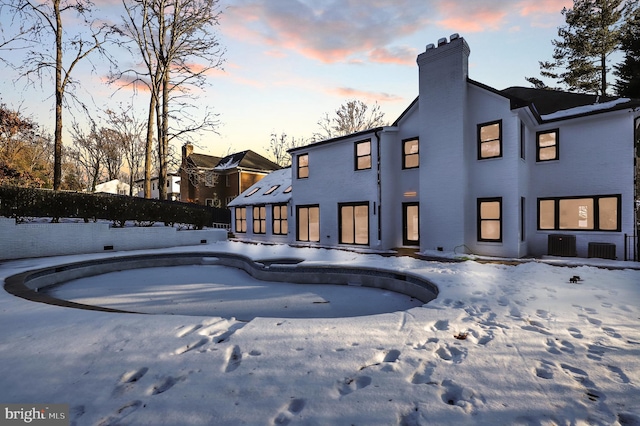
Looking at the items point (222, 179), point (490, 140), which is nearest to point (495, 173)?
point (490, 140)

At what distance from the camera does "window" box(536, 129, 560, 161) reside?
13.2 m

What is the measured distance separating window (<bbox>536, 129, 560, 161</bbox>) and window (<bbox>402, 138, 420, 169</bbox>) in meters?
5.06

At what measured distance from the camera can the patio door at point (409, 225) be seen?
1529 centimetres

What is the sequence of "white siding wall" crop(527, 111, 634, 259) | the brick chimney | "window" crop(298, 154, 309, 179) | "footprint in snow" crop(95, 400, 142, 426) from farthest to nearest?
"window" crop(298, 154, 309, 179) → the brick chimney → "white siding wall" crop(527, 111, 634, 259) → "footprint in snow" crop(95, 400, 142, 426)

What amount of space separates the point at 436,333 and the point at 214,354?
2.89 metres

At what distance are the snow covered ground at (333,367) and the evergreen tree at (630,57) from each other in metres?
26.4

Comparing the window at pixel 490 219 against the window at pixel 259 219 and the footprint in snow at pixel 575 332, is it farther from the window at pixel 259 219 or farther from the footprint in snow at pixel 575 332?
the window at pixel 259 219

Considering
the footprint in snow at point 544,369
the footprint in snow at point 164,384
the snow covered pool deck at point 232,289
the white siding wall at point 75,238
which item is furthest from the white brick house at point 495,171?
the footprint in snow at point 164,384

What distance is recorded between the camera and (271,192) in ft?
74.5

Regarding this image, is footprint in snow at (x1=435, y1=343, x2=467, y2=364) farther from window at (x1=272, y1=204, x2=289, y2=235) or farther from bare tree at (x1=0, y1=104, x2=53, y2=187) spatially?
bare tree at (x1=0, y1=104, x2=53, y2=187)

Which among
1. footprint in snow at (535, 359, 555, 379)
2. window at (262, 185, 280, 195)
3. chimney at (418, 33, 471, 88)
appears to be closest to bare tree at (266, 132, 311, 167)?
window at (262, 185, 280, 195)

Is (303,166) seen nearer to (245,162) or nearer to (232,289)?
(232,289)

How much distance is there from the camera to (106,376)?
305 cm

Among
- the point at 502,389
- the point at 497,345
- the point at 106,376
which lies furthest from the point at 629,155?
the point at 106,376
